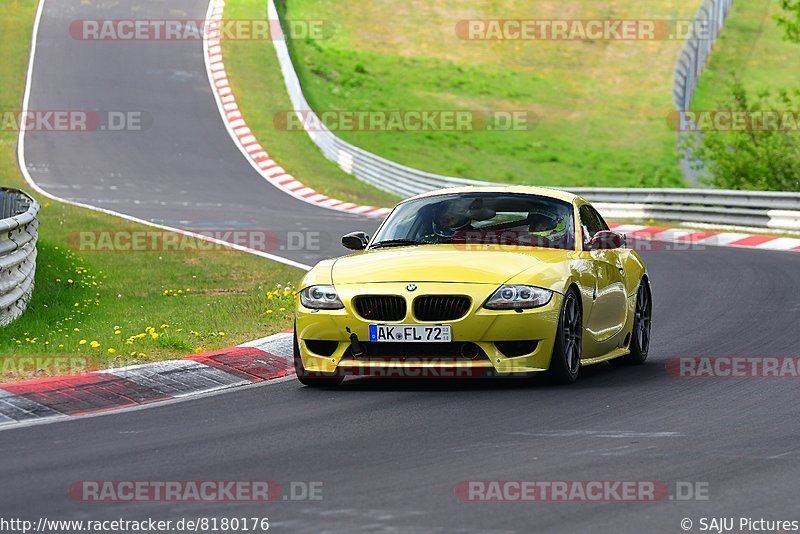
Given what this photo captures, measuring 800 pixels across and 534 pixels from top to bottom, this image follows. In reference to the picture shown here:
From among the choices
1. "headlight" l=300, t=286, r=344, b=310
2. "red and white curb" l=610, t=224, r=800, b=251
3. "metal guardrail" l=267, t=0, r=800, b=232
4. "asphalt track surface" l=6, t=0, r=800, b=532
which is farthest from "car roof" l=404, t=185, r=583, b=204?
"metal guardrail" l=267, t=0, r=800, b=232

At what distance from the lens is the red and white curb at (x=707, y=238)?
23.7m

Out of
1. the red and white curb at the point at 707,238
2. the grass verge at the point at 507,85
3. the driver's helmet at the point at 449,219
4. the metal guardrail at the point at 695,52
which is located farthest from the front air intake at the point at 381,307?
the metal guardrail at the point at 695,52

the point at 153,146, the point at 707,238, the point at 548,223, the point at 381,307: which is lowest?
the point at 153,146

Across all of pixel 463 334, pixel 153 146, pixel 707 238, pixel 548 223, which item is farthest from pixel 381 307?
pixel 153 146

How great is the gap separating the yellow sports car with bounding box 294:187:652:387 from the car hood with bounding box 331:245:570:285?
0.03 feet

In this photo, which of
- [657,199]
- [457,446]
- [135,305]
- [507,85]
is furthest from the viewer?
[507,85]

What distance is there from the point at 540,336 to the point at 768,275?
30.9 feet

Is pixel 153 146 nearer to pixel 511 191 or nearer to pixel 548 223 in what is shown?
pixel 511 191

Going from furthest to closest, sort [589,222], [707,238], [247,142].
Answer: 1. [247,142]
2. [707,238]
3. [589,222]

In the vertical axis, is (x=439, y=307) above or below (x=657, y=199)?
above

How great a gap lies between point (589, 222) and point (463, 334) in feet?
7.84

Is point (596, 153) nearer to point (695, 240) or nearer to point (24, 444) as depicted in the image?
point (695, 240)

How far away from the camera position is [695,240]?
25.1 m

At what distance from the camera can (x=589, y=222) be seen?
38.1 ft
